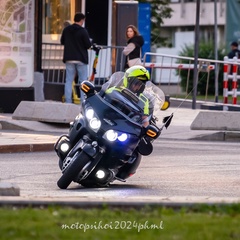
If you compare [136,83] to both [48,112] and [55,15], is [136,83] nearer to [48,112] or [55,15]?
[48,112]

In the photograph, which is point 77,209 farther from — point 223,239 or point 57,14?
point 57,14

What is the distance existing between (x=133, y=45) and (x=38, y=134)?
5.19 metres

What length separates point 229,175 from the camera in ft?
43.1

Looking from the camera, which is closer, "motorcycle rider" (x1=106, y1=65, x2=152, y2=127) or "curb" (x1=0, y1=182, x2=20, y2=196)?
"curb" (x1=0, y1=182, x2=20, y2=196)

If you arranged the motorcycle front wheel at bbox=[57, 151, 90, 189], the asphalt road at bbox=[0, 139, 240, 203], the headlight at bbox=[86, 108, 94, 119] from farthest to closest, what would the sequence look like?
1. the headlight at bbox=[86, 108, 94, 119]
2. the motorcycle front wheel at bbox=[57, 151, 90, 189]
3. the asphalt road at bbox=[0, 139, 240, 203]

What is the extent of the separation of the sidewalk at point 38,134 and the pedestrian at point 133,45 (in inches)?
63.9

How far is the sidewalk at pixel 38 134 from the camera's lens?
1588 centimetres

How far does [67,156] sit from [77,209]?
141 inches

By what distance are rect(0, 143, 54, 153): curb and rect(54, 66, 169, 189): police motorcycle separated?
3.71m

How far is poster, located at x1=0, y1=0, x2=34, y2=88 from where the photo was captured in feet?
71.1

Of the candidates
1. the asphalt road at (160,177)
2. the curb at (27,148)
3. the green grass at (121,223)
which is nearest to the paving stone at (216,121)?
the asphalt road at (160,177)

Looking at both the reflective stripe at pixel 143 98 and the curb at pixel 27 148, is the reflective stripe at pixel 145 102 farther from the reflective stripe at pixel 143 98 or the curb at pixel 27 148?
the curb at pixel 27 148

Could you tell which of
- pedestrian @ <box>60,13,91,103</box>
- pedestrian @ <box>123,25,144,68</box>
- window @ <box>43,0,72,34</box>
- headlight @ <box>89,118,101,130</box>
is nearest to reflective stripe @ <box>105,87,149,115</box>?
headlight @ <box>89,118,101,130</box>

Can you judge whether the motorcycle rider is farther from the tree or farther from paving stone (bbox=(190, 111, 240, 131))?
the tree
